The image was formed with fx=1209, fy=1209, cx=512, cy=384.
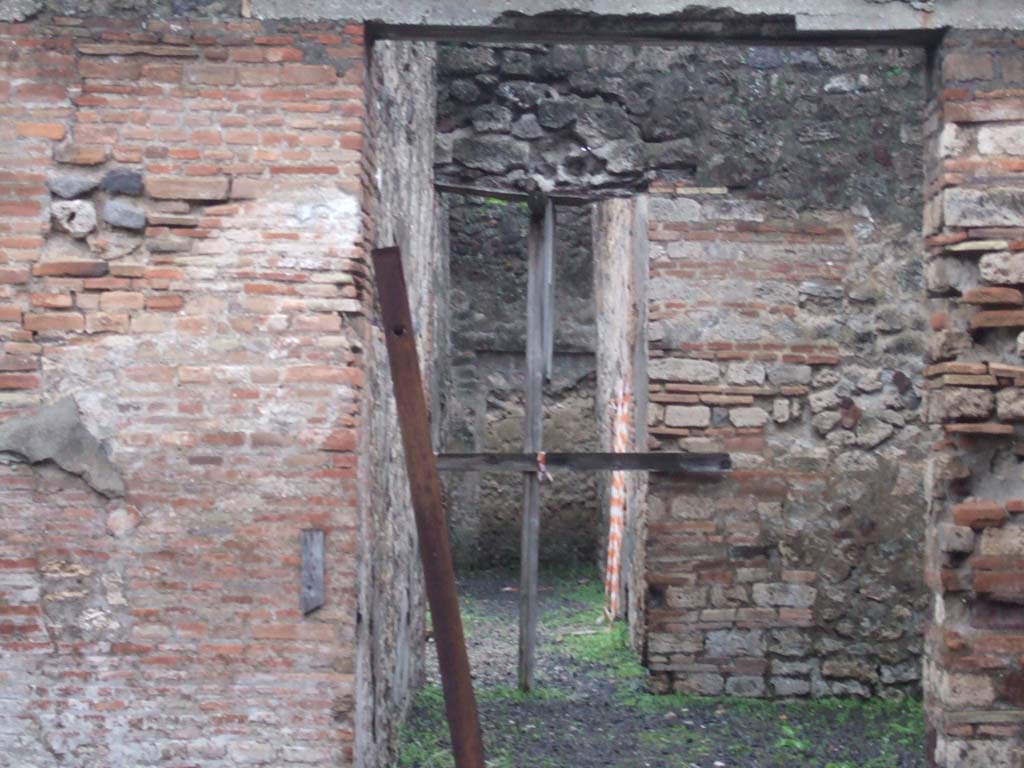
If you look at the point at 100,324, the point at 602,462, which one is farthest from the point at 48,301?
the point at 602,462

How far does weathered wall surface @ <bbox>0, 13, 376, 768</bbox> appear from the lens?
4555 mm

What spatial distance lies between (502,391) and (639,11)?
9328 mm

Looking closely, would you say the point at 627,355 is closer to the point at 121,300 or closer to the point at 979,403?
the point at 979,403

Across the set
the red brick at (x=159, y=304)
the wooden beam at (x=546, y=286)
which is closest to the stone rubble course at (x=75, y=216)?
the red brick at (x=159, y=304)

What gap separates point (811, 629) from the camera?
25.2 feet

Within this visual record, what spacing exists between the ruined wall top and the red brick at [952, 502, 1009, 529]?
6.08ft

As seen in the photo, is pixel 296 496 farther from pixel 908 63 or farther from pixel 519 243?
pixel 519 243

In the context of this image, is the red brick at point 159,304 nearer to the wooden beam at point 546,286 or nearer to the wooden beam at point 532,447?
the wooden beam at point 532,447

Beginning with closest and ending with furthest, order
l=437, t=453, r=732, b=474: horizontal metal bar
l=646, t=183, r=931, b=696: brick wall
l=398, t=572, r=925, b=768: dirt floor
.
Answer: l=398, t=572, r=925, b=768: dirt floor
l=437, t=453, r=732, b=474: horizontal metal bar
l=646, t=183, r=931, b=696: brick wall

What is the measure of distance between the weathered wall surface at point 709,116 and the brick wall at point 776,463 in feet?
0.80

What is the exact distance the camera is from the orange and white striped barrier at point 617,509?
385 inches

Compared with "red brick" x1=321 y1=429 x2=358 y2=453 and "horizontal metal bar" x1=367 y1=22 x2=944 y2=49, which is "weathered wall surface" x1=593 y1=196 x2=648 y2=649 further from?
"red brick" x1=321 y1=429 x2=358 y2=453

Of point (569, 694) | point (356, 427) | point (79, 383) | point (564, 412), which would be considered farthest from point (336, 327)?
point (564, 412)

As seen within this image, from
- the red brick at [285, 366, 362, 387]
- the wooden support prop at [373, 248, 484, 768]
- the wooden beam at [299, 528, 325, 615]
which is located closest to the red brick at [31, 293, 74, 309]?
the red brick at [285, 366, 362, 387]
